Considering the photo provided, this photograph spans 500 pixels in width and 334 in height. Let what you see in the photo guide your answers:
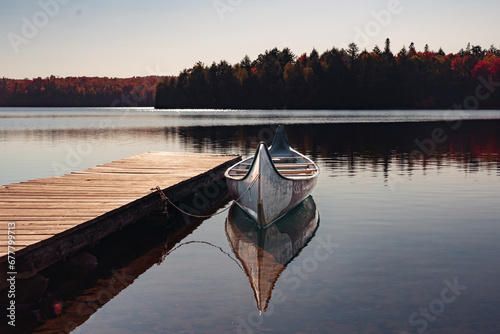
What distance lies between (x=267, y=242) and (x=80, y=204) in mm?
4358

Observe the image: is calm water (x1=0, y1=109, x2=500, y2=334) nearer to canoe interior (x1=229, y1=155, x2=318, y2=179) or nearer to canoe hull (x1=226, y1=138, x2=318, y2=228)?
canoe hull (x1=226, y1=138, x2=318, y2=228)

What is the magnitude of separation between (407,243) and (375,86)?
141 meters

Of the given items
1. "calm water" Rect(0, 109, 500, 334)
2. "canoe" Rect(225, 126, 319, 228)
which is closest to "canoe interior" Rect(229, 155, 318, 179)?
"calm water" Rect(0, 109, 500, 334)

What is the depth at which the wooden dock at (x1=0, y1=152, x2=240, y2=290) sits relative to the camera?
7.89m

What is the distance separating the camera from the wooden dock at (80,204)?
25.9 ft

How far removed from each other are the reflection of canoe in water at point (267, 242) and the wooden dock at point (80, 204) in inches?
85.6

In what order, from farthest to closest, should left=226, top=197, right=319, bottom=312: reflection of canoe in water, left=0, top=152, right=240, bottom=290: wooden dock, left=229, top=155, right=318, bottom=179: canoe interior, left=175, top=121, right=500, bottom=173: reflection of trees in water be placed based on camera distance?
left=175, top=121, right=500, bottom=173: reflection of trees in water, left=229, top=155, right=318, bottom=179: canoe interior, left=226, top=197, right=319, bottom=312: reflection of canoe in water, left=0, top=152, right=240, bottom=290: wooden dock

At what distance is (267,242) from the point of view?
12016 millimetres

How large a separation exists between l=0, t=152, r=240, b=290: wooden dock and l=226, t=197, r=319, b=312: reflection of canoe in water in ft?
7.13

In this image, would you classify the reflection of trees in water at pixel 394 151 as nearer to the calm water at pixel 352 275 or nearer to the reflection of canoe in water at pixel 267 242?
the calm water at pixel 352 275

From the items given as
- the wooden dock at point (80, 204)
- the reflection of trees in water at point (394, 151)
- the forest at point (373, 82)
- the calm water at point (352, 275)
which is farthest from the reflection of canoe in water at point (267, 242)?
the forest at point (373, 82)

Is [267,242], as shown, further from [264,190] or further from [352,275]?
[352,275]

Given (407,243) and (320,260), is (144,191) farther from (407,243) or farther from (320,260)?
(407,243)

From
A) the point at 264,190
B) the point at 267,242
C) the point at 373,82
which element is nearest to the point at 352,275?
the point at 267,242
